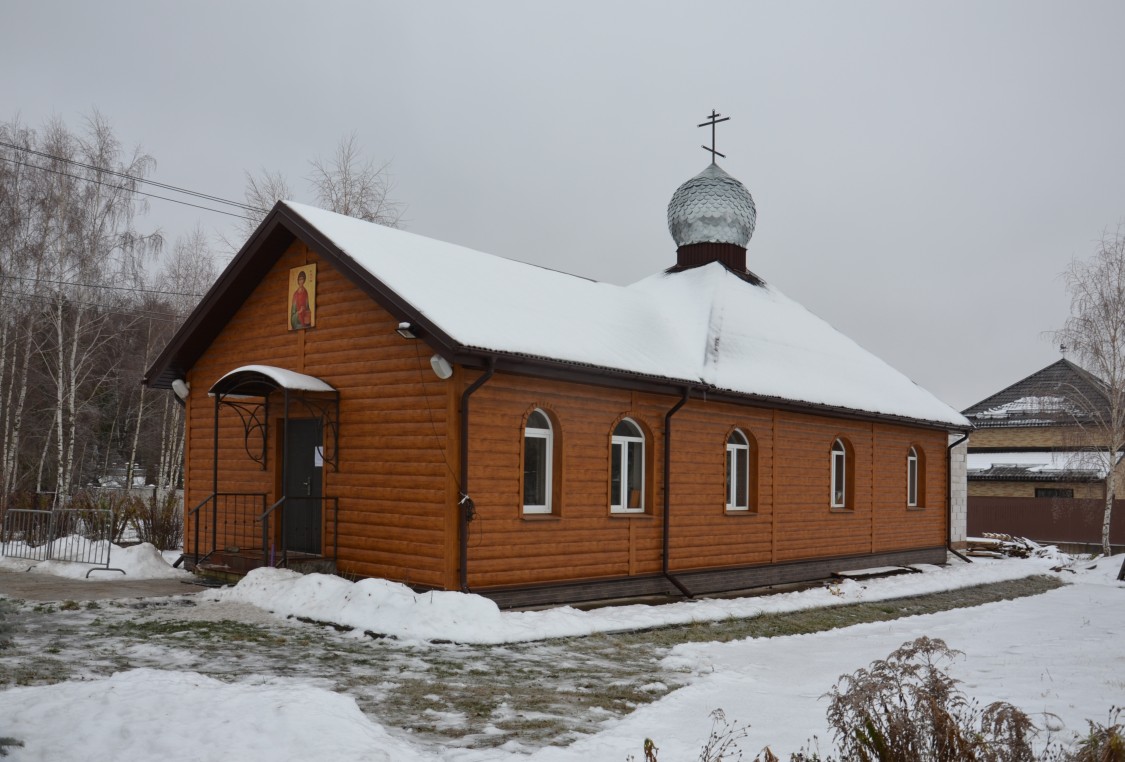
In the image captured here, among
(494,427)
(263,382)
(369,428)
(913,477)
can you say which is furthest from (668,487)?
(913,477)

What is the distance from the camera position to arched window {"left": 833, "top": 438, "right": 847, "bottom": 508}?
56.6ft

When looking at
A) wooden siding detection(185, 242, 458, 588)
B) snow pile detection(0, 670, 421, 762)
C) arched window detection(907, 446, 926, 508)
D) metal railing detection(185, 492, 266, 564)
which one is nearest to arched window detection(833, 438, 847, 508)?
arched window detection(907, 446, 926, 508)

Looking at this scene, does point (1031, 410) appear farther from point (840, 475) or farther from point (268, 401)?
point (268, 401)

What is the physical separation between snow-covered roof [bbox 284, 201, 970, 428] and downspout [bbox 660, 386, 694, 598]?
0.43 meters

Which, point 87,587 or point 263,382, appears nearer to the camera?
point 263,382

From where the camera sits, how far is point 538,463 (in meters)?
11.6

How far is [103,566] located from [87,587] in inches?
63.4

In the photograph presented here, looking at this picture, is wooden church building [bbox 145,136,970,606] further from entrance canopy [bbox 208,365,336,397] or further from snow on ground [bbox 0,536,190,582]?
snow on ground [bbox 0,536,190,582]

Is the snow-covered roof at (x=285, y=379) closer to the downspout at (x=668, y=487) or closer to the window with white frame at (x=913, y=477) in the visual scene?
the downspout at (x=668, y=487)

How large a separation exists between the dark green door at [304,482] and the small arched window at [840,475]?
9.26 metres

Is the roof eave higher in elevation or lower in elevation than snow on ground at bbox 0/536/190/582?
higher

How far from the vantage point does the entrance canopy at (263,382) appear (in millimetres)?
11242

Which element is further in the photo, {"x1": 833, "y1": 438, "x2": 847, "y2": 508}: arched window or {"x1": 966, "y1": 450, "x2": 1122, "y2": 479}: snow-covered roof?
{"x1": 966, "y1": 450, "x2": 1122, "y2": 479}: snow-covered roof

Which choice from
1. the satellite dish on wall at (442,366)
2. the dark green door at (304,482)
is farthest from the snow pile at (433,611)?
the satellite dish on wall at (442,366)
